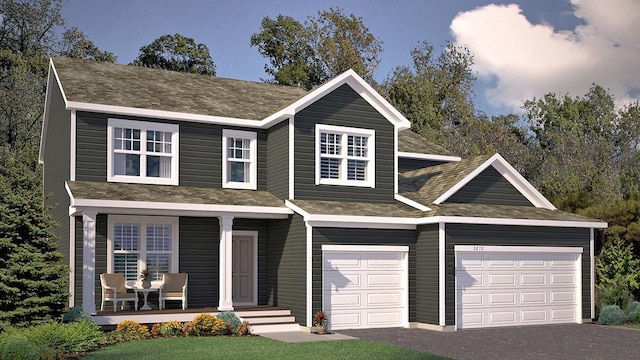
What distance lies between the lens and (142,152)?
2214 cm

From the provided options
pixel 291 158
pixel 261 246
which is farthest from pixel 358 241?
pixel 261 246

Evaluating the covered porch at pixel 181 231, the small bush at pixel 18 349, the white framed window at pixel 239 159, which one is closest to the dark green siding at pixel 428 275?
the covered porch at pixel 181 231

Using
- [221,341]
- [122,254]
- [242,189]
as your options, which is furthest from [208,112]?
[221,341]

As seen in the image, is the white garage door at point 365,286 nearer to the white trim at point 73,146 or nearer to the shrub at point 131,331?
the shrub at point 131,331

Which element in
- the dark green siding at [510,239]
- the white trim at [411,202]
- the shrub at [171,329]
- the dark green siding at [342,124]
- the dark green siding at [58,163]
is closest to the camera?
the shrub at [171,329]

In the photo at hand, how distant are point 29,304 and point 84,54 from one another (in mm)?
27884

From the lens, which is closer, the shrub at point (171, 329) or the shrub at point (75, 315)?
the shrub at point (75, 315)

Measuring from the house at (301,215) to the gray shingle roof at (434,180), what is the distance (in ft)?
0.29

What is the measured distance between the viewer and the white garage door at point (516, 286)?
22.0 m

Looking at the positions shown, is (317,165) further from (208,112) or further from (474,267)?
(474,267)

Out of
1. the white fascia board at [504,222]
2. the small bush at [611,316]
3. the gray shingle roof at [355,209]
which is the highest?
the gray shingle roof at [355,209]

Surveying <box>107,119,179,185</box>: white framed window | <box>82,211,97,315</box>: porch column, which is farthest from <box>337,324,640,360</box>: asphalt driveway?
<box>107,119,179,185</box>: white framed window

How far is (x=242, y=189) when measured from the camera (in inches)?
925

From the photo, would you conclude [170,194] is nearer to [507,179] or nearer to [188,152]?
[188,152]
